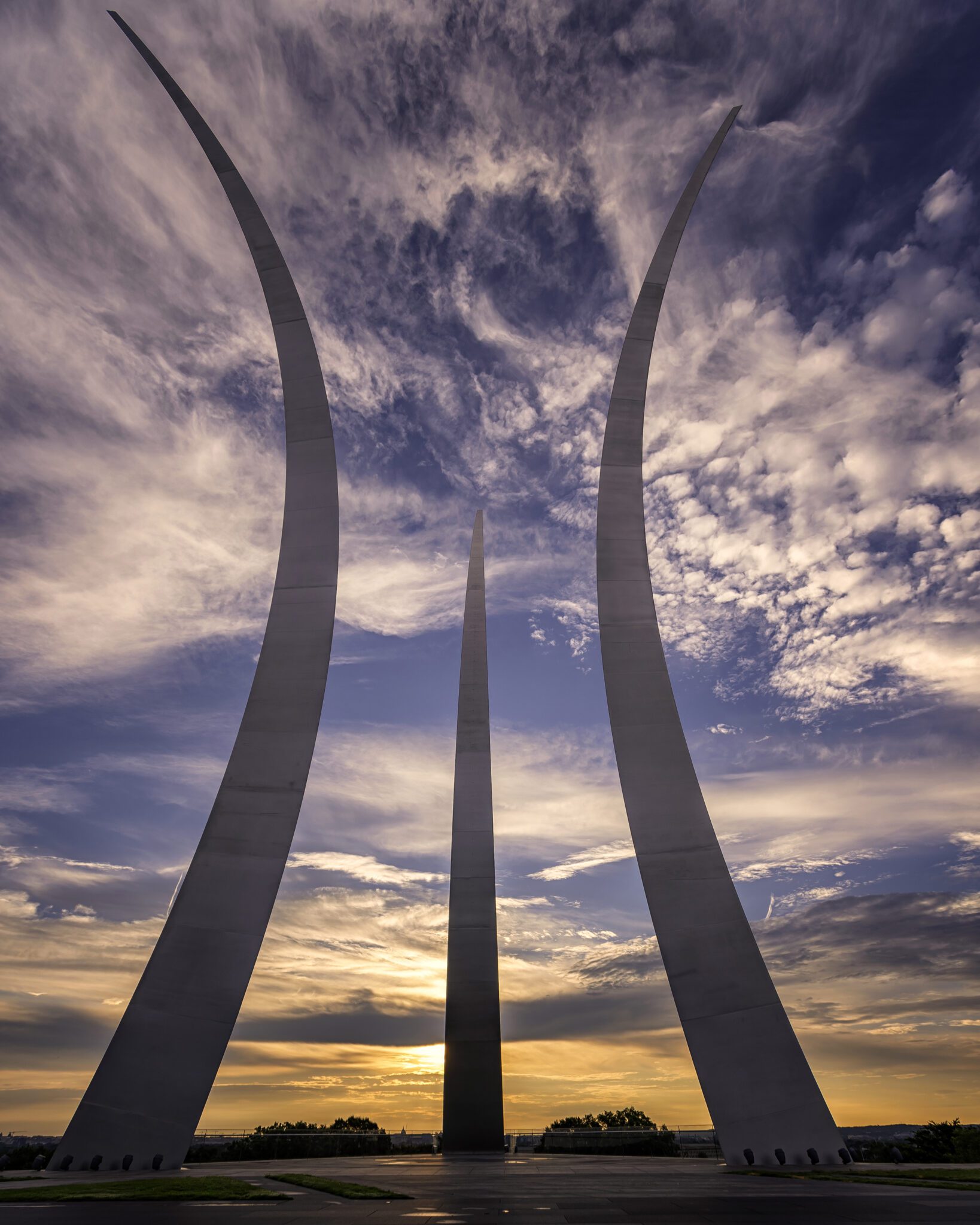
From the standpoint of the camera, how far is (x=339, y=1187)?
10.6 meters

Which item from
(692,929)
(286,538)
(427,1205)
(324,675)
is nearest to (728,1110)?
(692,929)

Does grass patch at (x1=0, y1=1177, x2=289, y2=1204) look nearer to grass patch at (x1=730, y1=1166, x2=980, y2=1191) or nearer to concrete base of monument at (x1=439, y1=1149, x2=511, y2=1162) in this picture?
grass patch at (x1=730, y1=1166, x2=980, y2=1191)

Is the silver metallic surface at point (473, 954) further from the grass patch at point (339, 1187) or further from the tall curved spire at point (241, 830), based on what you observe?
the grass patch at point (339, 1187)

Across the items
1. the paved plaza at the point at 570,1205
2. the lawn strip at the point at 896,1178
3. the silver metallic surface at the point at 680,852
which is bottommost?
the paved plaza at the point at 570,1205

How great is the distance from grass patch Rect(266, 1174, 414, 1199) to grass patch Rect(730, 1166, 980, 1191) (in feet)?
20.4

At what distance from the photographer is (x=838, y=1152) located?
48.2 feet

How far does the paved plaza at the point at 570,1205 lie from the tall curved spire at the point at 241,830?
127 cm

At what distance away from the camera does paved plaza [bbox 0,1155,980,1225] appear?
7312 mm

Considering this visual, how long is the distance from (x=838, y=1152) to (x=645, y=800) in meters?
6.95

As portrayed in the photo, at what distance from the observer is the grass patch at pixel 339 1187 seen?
31.6ft

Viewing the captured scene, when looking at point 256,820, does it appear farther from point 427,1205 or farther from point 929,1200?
point 929,1200

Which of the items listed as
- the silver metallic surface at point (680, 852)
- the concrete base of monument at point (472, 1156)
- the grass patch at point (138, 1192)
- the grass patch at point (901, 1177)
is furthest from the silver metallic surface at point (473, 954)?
the grass patch at point (138, 1192)

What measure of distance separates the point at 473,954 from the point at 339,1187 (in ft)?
50.0

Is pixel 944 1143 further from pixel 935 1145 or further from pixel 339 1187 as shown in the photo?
pixel 339 1187
